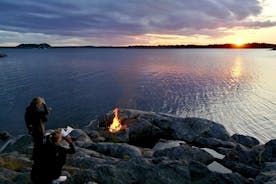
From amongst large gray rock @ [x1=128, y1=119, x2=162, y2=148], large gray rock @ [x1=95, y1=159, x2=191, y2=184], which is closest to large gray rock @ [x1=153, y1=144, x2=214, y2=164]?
large gray rock @ [x1=95, y1=159, x2=191, y2=184]

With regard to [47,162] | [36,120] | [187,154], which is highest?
[36,120]

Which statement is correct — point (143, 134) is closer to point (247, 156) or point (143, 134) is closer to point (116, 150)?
point (116, 150)

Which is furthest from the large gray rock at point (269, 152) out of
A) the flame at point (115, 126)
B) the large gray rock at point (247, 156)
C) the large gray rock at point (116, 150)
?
the flame at point (115, 126)

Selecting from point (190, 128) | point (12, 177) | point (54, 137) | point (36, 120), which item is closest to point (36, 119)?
point (36, 120)

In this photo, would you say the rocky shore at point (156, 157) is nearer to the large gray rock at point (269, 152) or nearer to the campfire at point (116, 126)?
the large gray rock at point (269, 152)

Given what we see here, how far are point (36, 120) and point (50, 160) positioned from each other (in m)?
2.79

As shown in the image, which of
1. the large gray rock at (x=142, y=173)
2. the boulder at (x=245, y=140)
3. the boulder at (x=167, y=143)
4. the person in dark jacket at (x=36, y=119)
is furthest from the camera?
the boulder at (x=245, y=140)

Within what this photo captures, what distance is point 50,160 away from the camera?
389 inches

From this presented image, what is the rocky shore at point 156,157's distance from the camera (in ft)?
34.8

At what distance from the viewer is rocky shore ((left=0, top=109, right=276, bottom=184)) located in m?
10.6

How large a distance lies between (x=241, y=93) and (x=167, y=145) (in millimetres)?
39888

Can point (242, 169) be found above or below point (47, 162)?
below

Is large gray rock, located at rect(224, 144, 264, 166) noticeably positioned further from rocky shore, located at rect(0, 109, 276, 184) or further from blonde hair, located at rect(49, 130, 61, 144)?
blonde hair, located at rect(49, 130, 61, 144)

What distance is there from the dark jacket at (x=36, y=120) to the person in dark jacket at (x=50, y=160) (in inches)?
96.0
